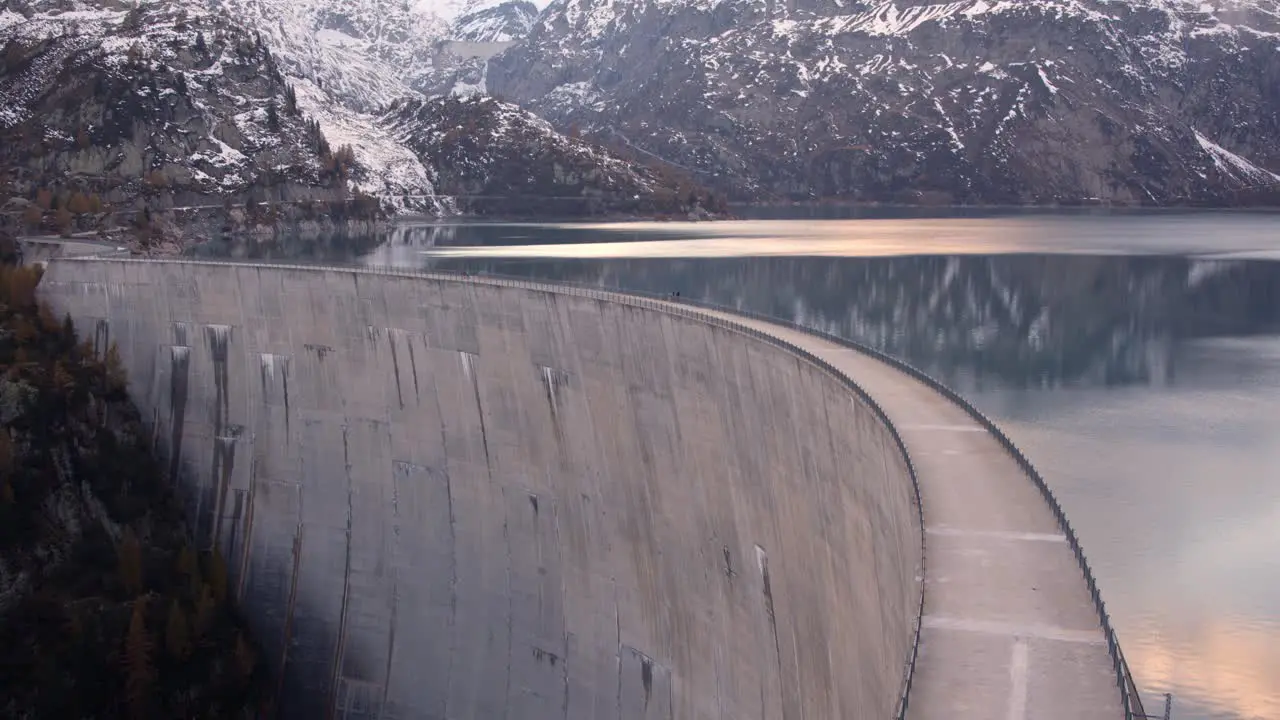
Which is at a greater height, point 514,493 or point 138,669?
point 514,493

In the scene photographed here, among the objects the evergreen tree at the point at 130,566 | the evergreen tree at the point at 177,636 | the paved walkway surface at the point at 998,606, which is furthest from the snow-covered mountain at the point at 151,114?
the paved walkway surface at the point at 998,606

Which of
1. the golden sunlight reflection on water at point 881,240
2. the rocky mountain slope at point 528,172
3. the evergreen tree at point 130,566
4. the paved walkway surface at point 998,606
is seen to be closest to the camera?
the paved walkway surface at point 998,606

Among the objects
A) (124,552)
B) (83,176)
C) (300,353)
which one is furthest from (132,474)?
(83,176)

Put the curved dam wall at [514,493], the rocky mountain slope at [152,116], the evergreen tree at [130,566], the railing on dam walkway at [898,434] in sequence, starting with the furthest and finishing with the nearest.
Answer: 1. the rocky mountain slope at [152,116]
2. the evergreen tree at [130,566]
3. the curved dam wall at [514,493]
4. the railing on dam walkway at [898,434]

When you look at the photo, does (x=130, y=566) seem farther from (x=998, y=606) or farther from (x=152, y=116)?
(x=152, y=116)

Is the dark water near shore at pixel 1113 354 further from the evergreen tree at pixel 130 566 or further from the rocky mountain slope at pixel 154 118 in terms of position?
the evergreen tree at pixel 130 566

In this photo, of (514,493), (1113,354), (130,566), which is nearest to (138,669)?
(130,566)

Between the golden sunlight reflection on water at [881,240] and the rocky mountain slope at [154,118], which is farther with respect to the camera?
the rocky mountain slope at [154,118]
